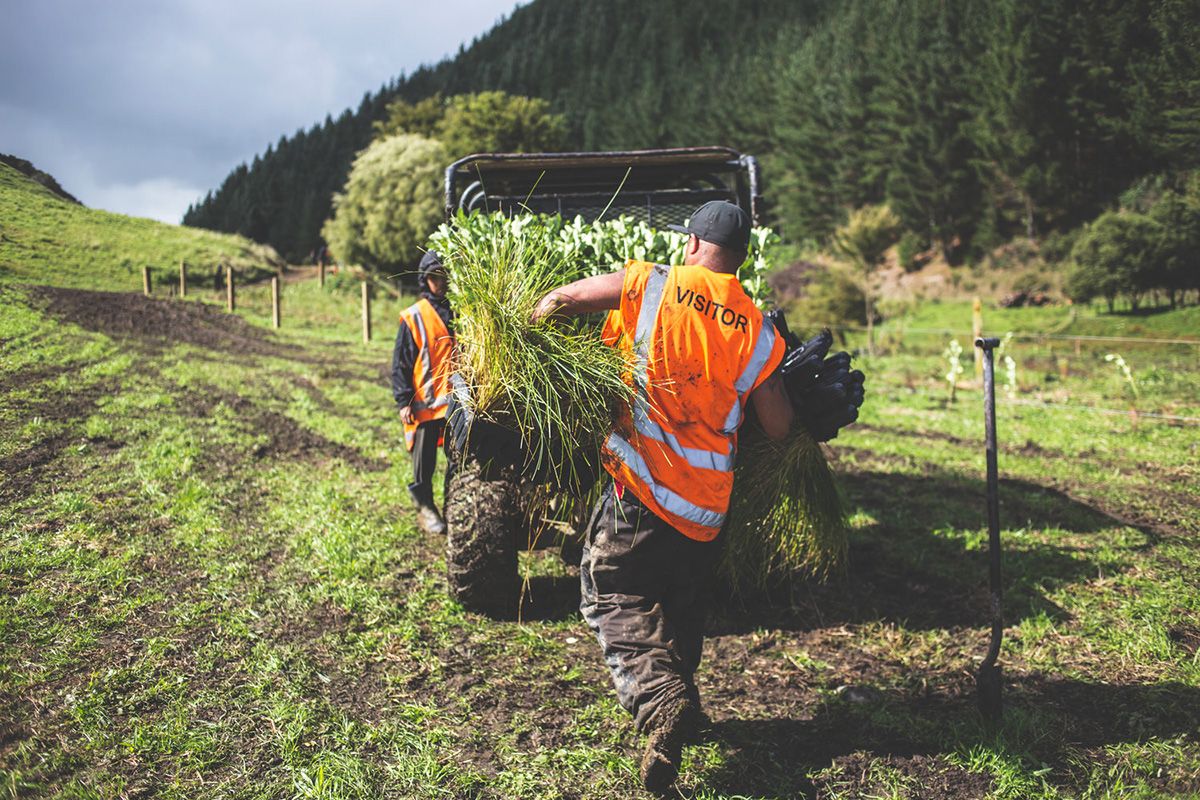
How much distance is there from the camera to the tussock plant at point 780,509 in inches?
144

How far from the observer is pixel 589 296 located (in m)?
2.78

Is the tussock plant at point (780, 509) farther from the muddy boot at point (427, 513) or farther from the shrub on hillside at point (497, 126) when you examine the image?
the shrub on hillside at point (497, 126)

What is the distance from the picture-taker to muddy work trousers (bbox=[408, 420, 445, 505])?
16.3 feet

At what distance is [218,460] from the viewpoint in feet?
18.9

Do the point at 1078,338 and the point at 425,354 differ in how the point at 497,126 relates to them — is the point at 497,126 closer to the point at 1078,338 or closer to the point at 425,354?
the point at 1078,338

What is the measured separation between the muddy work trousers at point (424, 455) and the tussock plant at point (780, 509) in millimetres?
2101

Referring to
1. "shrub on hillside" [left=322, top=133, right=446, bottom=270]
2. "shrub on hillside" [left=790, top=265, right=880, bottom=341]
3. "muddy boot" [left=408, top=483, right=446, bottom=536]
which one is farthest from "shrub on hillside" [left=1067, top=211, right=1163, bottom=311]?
"shrub on hillside" [left=322, top=133, right=446, bottom=270]

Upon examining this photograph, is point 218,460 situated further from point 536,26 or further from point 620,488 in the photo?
point 536,26

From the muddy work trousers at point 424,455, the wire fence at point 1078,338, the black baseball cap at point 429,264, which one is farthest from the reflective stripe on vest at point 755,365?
the wire fence at point 1078,338

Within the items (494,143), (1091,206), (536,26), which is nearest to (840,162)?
(1091,206)

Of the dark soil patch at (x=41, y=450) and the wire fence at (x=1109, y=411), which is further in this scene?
the wire fence at (x=1109, y=411)

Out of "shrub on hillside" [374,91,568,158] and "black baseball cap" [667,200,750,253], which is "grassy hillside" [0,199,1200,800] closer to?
"black baseball cap" [667,200,750,253]

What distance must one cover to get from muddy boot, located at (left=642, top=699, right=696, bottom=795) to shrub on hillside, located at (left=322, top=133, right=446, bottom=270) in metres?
27.6

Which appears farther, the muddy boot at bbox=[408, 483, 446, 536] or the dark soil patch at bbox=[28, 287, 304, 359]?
the muddy boot at bbox=[408, 483, 446, 536]
